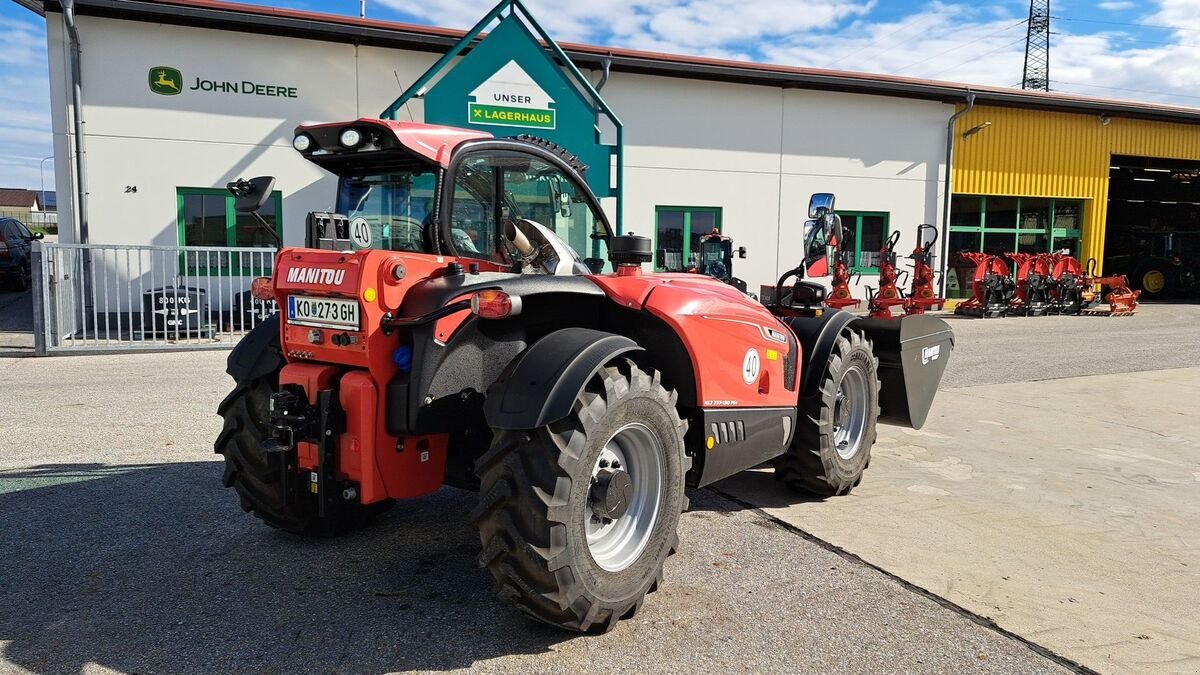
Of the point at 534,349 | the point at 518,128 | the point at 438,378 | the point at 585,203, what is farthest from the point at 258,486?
the point at 518,128

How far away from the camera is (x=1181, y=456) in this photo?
6613 mm

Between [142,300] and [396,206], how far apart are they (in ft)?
30.5

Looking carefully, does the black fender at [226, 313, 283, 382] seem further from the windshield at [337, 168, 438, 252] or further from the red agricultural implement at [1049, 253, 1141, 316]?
the red agricultural implement at [1049, 253, 1141, 316]

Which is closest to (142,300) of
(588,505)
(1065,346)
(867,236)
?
(588,505)

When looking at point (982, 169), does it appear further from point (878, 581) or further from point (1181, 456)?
point (878, 581)

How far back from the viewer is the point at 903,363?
583 centimetres

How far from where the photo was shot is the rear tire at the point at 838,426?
500 cm

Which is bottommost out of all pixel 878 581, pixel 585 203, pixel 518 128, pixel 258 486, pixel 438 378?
pixel 878 581

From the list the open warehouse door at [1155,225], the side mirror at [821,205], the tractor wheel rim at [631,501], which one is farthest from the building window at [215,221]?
the open warehouse door at [1155,225]

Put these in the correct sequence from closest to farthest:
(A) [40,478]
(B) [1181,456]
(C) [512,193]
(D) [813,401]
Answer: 1. (C) [512,193]
2. (D) [813,401]
3. (A) [40,478]
4. (B) [1181,456]

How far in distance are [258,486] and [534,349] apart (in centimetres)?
171

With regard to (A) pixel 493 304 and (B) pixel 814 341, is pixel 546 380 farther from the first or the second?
(B) pixel 814 341

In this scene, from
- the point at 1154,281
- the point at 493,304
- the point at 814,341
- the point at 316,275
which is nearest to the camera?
the point at 493,304

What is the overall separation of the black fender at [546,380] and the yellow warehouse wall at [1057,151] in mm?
19792
